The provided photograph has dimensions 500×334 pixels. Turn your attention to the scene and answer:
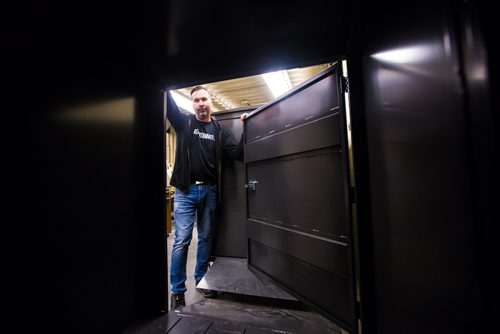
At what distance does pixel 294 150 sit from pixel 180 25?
866 millimetres

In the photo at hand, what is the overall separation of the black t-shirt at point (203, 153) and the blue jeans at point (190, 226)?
9 cm

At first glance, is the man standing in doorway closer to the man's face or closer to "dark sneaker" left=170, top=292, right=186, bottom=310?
the man's face

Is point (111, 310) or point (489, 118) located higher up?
point (489, 118)

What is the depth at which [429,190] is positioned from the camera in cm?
42

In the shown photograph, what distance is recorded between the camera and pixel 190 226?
1.62 meters

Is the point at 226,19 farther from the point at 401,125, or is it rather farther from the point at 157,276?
the point at 157,276

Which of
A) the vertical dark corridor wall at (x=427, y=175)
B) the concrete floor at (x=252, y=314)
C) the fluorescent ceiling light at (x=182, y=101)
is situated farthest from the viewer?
the fluorescent ceiling light at (x=182, y=101)

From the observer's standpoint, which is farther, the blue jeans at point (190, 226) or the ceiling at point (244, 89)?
the ceiling at point (244, 89)

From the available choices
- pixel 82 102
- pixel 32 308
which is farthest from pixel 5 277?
pixel 82 102

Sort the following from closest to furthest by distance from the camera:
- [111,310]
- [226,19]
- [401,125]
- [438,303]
Result: [438,303] < [401,125] < [226,19] < [111,310]

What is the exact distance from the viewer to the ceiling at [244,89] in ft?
9.46

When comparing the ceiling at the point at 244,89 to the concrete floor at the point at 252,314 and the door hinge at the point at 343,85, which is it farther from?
→ the concrete floor at the point at 252,314

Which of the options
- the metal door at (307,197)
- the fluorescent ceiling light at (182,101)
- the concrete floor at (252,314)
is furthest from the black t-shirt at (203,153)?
the fluorescent ceiling light at (182,101)

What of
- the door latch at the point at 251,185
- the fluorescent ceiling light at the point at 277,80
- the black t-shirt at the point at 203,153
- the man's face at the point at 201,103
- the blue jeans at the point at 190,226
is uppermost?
the fluorescent ceiling light at the point at 277,80
